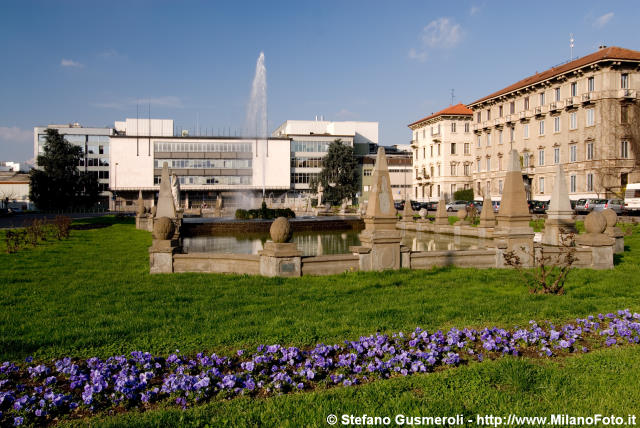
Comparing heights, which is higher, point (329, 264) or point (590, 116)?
point (590, 116)

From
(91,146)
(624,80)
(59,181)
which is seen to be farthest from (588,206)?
(91,146)

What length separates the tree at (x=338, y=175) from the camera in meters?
80.7

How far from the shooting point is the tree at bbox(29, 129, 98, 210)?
217 ft

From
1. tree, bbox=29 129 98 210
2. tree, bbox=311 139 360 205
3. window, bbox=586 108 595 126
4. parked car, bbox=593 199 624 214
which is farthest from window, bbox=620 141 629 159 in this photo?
tree, bbox=29 129 98 210

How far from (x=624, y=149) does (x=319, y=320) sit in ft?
159

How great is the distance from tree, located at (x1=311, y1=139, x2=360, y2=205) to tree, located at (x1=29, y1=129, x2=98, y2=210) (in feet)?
128

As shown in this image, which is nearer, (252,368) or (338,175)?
(252,368)

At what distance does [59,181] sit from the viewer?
2689 inches

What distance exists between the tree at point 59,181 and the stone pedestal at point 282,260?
68254 mm

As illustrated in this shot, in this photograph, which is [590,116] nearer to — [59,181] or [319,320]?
[319,320]

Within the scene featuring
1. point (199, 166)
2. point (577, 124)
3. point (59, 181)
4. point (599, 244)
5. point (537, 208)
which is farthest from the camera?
point (199, 166)

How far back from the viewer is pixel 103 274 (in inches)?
408

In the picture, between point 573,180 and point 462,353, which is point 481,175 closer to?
point 573,180

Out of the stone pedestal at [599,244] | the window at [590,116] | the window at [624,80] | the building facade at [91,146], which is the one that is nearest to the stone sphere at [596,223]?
the stone pedestal at [599,244]
